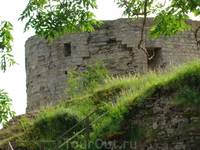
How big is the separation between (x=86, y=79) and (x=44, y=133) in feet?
11.4

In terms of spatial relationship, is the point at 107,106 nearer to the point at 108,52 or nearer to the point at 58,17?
the point at 58,17

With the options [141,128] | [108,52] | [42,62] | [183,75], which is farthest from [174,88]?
[42,62]

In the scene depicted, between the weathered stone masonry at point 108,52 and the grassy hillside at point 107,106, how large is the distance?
1186 millimetres

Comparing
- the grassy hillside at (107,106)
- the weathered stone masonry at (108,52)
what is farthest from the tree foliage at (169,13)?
the weathered stone masonry at (108,52)

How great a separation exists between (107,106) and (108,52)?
6.05 metres

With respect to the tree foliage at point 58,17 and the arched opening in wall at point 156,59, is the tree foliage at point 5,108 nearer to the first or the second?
the tree foliage at point 58,17

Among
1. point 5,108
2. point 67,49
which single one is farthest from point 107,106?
point 67,49

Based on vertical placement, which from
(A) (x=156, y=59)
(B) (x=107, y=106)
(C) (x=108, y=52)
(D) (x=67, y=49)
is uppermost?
(D) (x=67, y=49)

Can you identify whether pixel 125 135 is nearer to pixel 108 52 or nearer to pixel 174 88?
pixel 174 88

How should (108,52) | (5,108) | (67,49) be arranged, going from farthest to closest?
(67,49) < (108,52) < (5,108)

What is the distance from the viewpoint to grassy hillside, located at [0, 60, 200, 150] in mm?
8008

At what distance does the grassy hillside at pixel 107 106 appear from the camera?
8.01 m

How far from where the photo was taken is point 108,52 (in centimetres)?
1434

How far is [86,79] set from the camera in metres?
13.1
